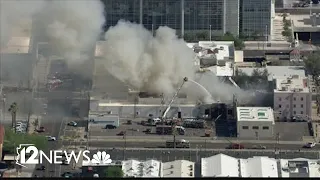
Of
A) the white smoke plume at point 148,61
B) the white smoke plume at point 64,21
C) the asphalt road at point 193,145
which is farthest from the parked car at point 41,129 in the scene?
the white smoke plume at point 64,21

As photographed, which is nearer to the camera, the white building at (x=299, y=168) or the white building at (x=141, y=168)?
the white building at (x=141, y=168)

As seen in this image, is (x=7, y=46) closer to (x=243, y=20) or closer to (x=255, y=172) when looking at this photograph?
(x=243, y=20)

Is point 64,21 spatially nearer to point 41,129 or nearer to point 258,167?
point 41,129


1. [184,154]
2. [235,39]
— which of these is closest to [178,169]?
[184,154]

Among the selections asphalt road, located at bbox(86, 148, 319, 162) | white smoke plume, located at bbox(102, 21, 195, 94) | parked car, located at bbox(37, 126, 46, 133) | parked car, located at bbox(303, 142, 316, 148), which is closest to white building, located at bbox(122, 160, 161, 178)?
asphalt road, located at bbox(86, 148, 319, 162)

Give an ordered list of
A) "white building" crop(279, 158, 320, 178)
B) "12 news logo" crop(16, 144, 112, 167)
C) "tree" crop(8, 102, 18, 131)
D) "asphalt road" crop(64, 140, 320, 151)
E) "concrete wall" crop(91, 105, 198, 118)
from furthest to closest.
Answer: "concrete wall" crop(91, 105, 198, 118) < "tree" crop(8, 102, 18, 131) < "asphalt road" crop(64, 140, 320, 151) < "12 news logo" crop(16, 144, 112, 167) < "white building" crop(279, 158, 320, 178)

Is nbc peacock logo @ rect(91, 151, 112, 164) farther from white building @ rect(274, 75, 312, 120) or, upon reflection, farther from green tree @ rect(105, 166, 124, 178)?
white building @ rect(274, 75, 312, 120)

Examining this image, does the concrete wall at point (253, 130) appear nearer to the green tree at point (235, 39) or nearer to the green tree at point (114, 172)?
the green tree at point (114, 172)
